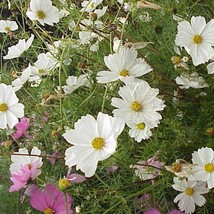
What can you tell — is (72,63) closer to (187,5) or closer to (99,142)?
(187,5)

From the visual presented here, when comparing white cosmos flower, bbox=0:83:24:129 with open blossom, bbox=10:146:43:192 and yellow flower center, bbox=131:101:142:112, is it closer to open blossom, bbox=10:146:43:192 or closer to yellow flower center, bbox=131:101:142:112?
open blossom, bbox=10:146:43:192

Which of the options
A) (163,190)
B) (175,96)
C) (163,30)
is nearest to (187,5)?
(163,30)

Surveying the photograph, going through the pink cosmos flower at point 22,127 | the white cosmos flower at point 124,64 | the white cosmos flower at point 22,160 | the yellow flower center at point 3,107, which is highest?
the white cosmos flower at point 124,64

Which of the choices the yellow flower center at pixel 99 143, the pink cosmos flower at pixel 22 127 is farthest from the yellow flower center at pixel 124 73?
the pink cosmos flower at pixel 22 127

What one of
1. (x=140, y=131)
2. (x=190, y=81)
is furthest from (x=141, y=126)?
(x=190, y=81)

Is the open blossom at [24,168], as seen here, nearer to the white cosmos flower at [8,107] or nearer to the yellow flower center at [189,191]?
the white cosmos flower at [8,107]
